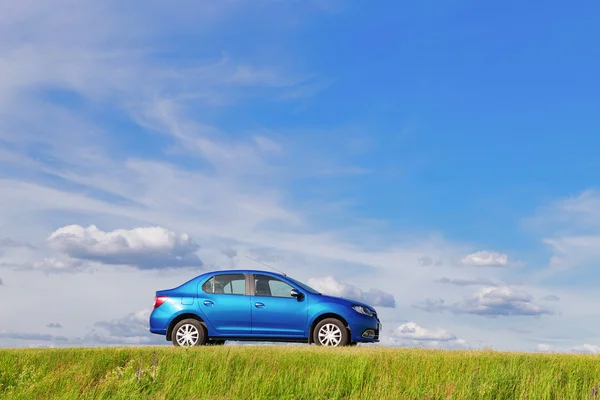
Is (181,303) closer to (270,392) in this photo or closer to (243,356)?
(243,356)

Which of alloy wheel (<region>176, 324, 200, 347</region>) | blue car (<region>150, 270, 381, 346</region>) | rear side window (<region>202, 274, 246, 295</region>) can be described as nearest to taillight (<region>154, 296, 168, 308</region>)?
blue car (<region>150, 270, 381, 346</region>)

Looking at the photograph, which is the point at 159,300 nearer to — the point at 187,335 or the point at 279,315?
the point at 187,335

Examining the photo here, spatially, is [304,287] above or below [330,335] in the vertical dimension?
above

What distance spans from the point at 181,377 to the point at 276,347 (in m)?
2.86

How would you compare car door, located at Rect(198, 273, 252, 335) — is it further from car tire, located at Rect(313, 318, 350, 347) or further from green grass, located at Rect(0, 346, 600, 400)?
car tire, located at Rect(313, 318, 350, 347)

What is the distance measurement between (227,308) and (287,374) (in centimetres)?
343

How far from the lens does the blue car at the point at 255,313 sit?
66.9 ft

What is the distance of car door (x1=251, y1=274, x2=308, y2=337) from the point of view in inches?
803

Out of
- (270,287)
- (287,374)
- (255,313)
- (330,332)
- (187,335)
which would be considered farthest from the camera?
(270,287)

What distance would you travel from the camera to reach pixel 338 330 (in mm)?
20406

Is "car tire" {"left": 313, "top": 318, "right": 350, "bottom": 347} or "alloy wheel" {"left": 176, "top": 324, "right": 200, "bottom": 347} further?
"alloy wheel" {"left": 176, "top": 324, "right": 200, "bottom": 347}

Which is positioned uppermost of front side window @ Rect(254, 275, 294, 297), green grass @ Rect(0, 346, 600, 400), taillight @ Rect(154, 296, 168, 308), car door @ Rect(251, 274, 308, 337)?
front side window @ Rect(254, 275, 294, 297)

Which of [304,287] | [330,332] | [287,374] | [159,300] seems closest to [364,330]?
Answer: [330,332]

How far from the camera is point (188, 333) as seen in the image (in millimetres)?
20734
